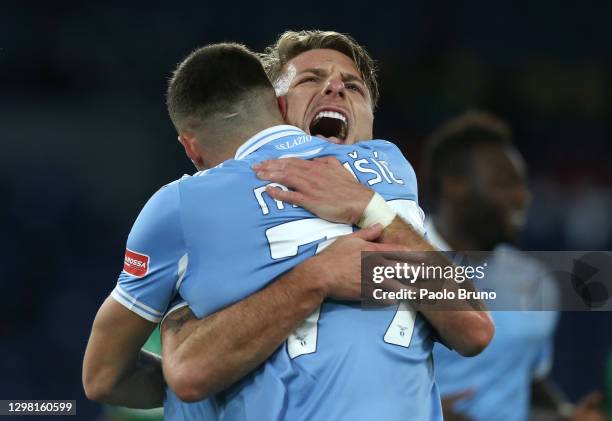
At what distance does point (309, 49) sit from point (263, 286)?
4.07 ft

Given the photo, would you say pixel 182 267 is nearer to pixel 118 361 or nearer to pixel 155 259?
pixel 155 259

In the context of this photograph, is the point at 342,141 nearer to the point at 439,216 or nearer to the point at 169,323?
the point at 169,323

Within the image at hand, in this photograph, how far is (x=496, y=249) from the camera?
5.69 meters

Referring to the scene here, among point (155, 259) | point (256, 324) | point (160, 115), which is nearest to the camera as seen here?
point (256, 324)

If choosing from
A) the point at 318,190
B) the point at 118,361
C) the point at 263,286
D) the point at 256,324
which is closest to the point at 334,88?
the point at 318,190

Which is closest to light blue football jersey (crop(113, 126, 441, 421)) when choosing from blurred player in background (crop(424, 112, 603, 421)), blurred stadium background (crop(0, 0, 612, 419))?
blurred player in background (crop(424, 112, 603, 421))

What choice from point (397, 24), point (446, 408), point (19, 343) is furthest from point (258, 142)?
point (397, 24)

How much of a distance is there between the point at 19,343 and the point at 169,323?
23.1 ft

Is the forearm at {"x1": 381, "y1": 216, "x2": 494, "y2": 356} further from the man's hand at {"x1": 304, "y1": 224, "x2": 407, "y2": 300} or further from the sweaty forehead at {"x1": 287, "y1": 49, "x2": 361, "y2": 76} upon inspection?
the sweaty forehead at {"x1": 287, "y1": 49, "x2": 361, "y2": 76}

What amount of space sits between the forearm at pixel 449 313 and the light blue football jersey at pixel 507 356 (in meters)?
1.92

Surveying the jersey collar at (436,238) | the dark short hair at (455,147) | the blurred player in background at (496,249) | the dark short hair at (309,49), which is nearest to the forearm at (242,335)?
the dark short hair at (309,49)

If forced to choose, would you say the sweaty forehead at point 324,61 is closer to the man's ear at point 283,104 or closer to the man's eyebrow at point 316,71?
the man's eyebrow at point 316,71

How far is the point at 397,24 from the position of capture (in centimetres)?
1199

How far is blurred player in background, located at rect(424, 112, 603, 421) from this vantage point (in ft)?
17.3
